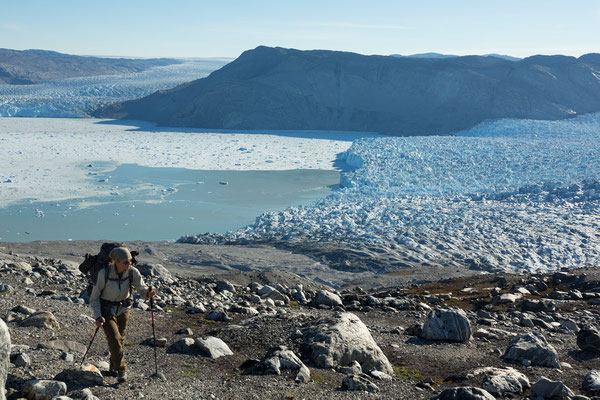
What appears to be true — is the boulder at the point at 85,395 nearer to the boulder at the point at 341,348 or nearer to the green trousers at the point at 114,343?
the green trousers at the point at 114,343

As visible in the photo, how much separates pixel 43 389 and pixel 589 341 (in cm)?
465

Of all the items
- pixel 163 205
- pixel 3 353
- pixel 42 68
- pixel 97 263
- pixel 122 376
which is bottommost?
pixel 163 205

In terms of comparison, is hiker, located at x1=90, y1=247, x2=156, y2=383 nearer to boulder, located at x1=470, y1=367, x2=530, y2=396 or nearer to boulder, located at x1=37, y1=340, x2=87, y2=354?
boulder, located at x1=37, y1=340, x2=87, y2=354

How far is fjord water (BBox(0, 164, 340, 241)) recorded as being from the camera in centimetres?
1473

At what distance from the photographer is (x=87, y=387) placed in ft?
12.7

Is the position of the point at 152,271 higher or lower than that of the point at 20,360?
lower

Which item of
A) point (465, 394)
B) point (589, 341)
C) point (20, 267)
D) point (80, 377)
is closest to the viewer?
point (80, 377)

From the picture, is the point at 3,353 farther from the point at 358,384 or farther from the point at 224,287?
the point at 224,287

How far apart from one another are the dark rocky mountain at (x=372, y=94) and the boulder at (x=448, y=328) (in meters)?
31.1

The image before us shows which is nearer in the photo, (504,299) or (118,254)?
(118,254)

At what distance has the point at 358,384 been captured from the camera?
175 inches

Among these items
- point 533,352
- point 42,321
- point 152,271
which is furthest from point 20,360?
point 152,271

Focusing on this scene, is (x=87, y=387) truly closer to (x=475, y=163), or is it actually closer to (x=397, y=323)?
(x=397, y=323)

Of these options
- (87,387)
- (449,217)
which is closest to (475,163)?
(449,217)
